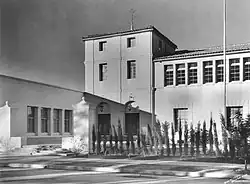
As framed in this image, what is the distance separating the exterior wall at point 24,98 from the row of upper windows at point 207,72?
0.94 metres

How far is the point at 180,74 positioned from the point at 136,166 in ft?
3.46

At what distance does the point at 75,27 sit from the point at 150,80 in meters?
1.25

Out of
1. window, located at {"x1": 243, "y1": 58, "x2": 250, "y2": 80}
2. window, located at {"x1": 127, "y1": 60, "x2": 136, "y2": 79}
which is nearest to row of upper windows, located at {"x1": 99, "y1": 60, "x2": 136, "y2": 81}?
window, located at {"x1": 127, "y1": 60, "x2": 136, "y2": 79}

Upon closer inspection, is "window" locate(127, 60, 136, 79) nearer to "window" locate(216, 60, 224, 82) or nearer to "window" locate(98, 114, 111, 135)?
"window" locate(216, 60, 224, 82)

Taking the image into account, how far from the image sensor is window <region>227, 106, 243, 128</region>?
13.6ft

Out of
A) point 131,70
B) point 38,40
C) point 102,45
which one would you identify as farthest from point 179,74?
point 38,40

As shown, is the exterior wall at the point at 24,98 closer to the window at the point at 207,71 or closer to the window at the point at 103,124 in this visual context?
the window at the point at 207,71

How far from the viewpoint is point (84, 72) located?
3.72 meters

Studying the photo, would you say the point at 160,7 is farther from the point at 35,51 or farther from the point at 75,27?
the point at 35,51

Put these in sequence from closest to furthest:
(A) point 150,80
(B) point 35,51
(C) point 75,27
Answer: (B) point 35,51 < (C) point 75,27 < (A) point 150,80

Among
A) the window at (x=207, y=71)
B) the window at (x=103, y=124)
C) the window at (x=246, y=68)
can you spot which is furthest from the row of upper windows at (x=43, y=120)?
the window at (x=246, y=68)

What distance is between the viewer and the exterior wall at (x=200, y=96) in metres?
4.11

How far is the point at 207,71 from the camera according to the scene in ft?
14.7

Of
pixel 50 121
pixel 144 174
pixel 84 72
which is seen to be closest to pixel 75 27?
pixel 84 72
